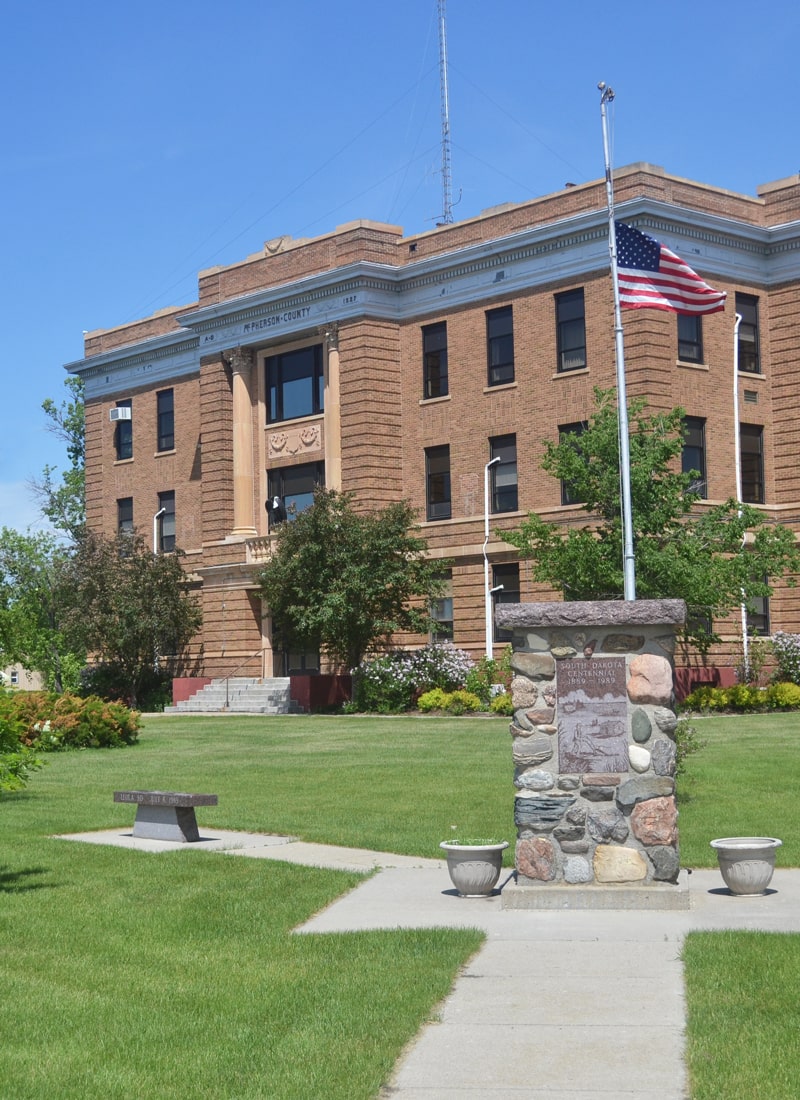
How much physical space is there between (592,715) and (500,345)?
32.5 meters

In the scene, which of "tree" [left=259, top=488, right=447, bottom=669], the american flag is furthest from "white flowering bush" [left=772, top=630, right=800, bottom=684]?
the american flag

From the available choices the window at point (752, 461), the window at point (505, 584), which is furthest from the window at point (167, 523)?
the window at point (752, 461)

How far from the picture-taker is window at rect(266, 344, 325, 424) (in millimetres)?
48281

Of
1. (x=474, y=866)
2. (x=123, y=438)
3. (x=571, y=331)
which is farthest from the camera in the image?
(x=123, y=438)

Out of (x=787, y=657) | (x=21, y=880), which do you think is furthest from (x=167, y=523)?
(x=21, y=880)

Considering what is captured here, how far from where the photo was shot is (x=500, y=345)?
4384 cm

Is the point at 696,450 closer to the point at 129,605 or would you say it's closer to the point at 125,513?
the point at 129,605

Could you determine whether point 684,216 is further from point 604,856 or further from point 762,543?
point 604,856

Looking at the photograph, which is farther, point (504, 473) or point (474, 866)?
point (504, 473)

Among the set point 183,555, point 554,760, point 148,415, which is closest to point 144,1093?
point 554,760

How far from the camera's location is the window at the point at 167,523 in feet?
182

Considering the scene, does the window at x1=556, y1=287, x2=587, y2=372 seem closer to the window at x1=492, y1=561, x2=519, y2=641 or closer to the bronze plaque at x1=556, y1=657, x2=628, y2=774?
the window at x1=492, y1=561, x2=519, y2=641

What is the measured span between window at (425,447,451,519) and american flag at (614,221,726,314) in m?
19.9

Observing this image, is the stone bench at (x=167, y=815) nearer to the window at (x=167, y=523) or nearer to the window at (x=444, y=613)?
the window at (x=444, y=613)
